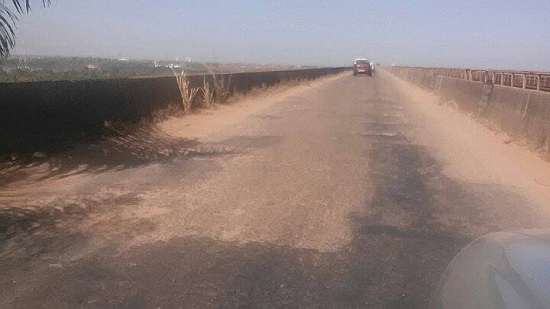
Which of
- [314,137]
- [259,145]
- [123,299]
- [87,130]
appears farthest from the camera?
[314,137]

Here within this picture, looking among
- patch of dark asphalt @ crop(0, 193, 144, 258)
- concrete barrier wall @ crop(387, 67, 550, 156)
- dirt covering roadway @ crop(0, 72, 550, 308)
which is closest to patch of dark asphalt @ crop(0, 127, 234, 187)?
dirt covering roadway @ crop(0, 72, 550, 308)

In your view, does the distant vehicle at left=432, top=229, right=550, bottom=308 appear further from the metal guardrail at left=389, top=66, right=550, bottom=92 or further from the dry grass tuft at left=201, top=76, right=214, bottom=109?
the metal guardrail at left=389, top=66, right=550, bottom=92

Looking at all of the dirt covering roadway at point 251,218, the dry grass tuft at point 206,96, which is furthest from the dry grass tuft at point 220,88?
the dirt covering roadway at point 251,218

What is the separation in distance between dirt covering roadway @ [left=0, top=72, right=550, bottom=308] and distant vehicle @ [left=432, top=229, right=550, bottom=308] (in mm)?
1449

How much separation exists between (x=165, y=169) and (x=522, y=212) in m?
5.06

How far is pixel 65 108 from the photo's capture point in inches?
407

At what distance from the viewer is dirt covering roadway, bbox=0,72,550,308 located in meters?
4.55

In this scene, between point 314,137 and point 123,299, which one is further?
point 314,137

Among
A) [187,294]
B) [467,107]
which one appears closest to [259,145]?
[187,294]

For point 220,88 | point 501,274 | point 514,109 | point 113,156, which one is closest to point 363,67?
point 220,88

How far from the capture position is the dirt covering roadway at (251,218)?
4555 millimetres

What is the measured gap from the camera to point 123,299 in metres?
4.30

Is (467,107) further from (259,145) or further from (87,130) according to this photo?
(87,130)

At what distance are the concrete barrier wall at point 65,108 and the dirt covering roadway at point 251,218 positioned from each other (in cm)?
39
